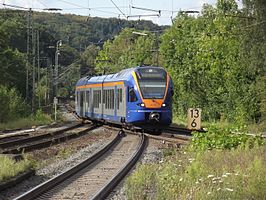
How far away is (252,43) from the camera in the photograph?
39156 millimetres

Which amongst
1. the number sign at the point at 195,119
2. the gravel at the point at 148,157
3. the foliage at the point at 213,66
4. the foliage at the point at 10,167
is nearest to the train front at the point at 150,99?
the gravel at the point at 148,157

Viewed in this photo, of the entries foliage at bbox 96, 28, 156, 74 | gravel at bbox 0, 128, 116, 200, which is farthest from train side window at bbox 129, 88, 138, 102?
foliage at bbox 96, 28, 156, 74

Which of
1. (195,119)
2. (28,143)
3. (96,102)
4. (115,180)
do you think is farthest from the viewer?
(96,102)

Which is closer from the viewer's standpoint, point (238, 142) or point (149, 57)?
point (238, 142)

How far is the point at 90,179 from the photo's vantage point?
44.4ft

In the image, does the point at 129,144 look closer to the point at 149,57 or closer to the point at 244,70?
the point at 244,70

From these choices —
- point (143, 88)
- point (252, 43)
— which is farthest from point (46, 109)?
point (143, 88)

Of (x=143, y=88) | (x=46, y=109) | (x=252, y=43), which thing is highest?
(x=252, y=43)

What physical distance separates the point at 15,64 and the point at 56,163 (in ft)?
173

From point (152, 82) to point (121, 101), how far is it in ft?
9.08

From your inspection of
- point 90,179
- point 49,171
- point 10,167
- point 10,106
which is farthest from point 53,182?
point 10,106

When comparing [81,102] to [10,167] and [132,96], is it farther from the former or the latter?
[10,167]

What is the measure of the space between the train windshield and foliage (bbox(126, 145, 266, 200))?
1180cm

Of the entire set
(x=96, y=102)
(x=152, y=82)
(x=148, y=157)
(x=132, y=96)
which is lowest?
(x=148, y=157)
